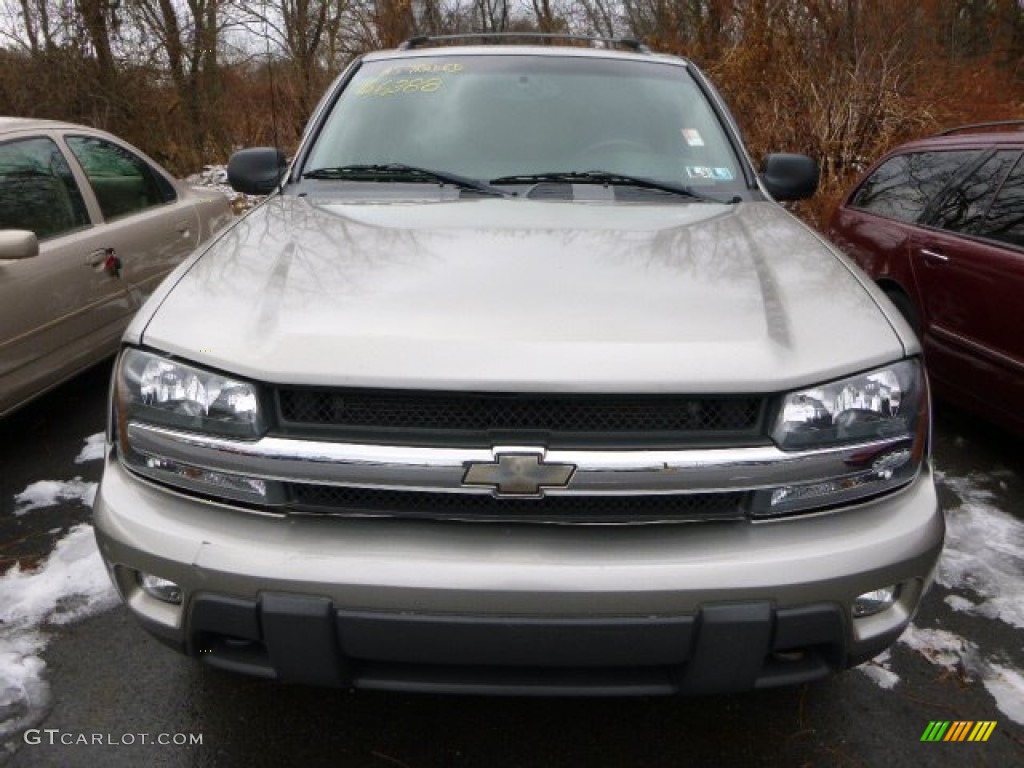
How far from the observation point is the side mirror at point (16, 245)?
3.37 meters

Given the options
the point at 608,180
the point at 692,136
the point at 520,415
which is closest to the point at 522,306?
the point at 520,415

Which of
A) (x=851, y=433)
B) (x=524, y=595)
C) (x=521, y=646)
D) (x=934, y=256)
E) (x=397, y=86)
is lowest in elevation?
(x=521, y=646)

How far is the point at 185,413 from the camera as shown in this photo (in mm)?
1763

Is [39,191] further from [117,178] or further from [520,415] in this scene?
[520,415]

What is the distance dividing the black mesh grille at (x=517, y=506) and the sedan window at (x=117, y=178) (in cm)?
345

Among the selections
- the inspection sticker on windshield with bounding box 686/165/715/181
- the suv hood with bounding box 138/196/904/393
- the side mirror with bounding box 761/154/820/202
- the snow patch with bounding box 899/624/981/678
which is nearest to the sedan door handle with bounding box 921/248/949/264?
the side mirror with bounding box 761/154/820/202

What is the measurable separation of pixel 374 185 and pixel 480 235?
2.24ft

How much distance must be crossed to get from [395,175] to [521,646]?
5.78ft

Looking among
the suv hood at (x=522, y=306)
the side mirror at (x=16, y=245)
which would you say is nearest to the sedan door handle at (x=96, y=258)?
the side mirror at (x=16, y=245)

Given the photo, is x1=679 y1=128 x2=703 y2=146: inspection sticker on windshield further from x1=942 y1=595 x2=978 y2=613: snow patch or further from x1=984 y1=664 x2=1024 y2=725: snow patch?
x1=984 y1=664 x2=1024 y2=725: snow patch

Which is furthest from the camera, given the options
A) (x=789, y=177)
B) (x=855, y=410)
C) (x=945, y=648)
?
(x=789, y=177)

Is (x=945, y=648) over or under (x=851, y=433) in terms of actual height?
under

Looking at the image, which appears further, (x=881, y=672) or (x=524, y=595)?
(x=881, y=672)

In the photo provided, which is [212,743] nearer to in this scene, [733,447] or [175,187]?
[733,447]
